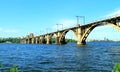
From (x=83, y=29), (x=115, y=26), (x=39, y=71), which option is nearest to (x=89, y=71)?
(x=39, y=71)

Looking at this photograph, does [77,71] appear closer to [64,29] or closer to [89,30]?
[89,30]

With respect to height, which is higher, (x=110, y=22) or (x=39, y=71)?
(x=110, y=22)

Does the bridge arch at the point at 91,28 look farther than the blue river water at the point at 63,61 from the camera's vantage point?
Yes

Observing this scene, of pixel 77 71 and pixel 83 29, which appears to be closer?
pixel 77 71

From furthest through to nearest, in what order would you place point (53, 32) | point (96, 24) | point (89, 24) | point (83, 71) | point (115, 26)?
point (53, 32), point (89, 24), point (96, 24), point (115, 26), point (83, 71)

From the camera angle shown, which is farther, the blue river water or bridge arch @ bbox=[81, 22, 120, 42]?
bridge arch @ bbox=[81, 22, 120, 42]

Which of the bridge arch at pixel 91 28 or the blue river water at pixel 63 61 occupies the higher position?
the bridge arch at pixel 91 28

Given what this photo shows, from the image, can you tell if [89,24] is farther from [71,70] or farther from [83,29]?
[71,70]

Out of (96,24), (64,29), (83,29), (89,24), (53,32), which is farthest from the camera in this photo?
(53,32)

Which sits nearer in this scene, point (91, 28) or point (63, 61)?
point (63, 61)

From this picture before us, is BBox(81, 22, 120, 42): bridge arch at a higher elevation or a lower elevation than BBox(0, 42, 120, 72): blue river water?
higher

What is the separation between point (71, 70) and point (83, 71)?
138cm

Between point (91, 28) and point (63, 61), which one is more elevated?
point (91, 28)

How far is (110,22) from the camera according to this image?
85312mm
